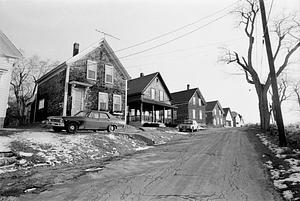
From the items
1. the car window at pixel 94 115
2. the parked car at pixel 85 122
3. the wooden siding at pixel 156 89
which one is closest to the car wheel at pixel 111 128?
the parked car at pixel 85 122

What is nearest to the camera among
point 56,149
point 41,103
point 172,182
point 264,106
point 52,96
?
point 172,182

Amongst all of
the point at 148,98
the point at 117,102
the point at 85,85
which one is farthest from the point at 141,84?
the point at 85,85

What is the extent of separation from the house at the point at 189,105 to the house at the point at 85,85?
20364 millimetres

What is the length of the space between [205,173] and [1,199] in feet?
18.1

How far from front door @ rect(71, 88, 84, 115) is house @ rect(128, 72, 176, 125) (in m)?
8.15

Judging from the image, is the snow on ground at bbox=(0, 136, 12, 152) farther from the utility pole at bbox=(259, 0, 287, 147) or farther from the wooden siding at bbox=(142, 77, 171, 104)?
the wooden siding at bbox=(142, 77, 171, 104)

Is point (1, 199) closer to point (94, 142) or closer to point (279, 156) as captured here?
point (94, 142)

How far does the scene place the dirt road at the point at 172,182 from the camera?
16.2 ft

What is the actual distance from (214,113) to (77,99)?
42.1 metres

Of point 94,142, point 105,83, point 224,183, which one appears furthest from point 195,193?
point 105,83

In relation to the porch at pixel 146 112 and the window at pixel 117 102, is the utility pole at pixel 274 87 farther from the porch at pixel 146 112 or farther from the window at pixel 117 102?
the porch at pixel 146 112

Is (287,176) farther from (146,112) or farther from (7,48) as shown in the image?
(146,112)

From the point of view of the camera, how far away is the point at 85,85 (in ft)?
64.4

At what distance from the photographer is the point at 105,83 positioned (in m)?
21.7
